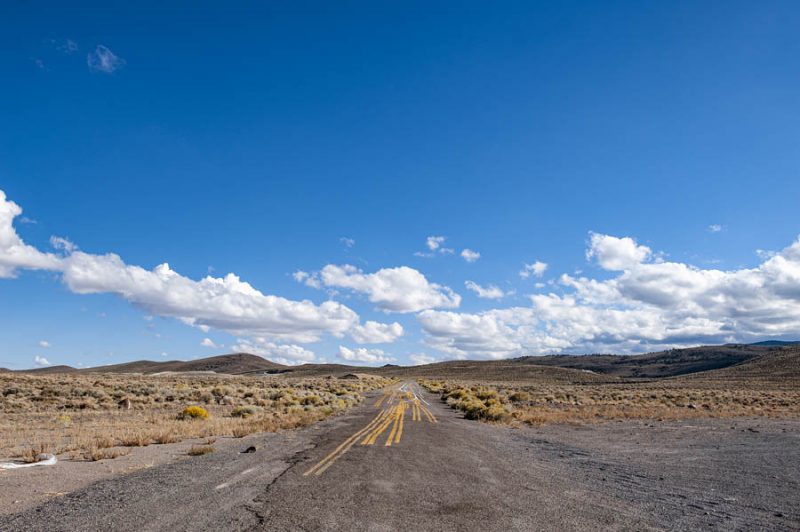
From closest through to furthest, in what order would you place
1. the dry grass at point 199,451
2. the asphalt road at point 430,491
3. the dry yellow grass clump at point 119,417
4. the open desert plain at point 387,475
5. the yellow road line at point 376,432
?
the asphalt road at point 430,491 → the open desert plain at point 387,475 → the dry grass at point 199,451 → the dry yellow grass clump at point 119,417 → the yellow road line at point 376,432

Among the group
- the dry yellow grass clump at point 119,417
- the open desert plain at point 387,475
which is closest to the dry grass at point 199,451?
the open desert plain at point 387,475

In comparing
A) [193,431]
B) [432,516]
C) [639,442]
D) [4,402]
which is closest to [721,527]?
[432,516]

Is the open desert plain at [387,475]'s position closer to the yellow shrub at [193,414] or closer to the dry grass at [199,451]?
the dry grass at [199,451]

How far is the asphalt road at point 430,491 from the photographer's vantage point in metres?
8.10

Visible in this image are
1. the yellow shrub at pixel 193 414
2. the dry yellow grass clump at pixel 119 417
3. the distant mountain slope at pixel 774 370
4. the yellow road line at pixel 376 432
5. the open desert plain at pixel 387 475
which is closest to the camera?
the open desert plain at pixel 387 475

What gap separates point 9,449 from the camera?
50.8 feet

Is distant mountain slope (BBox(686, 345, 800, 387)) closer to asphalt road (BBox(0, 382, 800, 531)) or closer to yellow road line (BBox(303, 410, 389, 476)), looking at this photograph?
asphalt road (BBox(0, 382, 800, 531))

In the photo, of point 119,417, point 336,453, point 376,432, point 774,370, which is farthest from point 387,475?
point 774,370

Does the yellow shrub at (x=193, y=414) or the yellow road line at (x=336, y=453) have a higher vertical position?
the yellow shrub at (x=193, y=414)

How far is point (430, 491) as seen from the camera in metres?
10.2

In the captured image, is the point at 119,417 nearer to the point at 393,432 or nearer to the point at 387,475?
the point at 393,432

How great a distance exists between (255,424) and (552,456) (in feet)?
42.8

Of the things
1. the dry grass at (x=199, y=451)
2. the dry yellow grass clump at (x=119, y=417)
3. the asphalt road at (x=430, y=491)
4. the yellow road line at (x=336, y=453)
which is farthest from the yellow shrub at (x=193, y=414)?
the dry grass at (x=199, y=451)

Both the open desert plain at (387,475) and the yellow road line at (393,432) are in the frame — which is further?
the yellow road line at (393,432)
